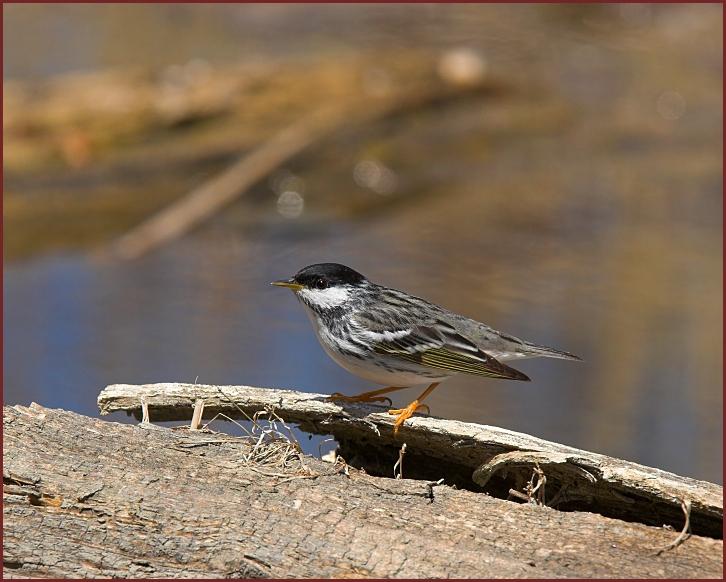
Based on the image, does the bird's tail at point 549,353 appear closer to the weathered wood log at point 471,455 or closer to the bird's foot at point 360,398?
the bird's foot at point 360,398

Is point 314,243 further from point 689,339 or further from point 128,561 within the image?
point 128,561

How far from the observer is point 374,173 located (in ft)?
49.0

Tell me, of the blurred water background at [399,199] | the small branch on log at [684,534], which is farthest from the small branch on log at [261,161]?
the small branch on log at [684,534]

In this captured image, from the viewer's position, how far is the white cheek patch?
6793mm

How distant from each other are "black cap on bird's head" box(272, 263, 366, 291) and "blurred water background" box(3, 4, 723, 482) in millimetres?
2752

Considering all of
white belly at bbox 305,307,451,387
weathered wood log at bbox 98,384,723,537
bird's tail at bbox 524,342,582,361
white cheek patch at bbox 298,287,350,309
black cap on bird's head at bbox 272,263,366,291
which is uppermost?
black cap on bird's head at bbox 272,263,366,291

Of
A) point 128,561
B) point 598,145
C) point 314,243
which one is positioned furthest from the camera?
point 598,145

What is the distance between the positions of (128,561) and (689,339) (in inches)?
292

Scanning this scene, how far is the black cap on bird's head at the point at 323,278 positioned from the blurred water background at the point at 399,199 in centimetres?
275

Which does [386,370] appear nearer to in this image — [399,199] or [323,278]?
[323,278]

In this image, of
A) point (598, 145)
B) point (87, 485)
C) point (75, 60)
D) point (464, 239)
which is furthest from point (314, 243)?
point (87, 485)

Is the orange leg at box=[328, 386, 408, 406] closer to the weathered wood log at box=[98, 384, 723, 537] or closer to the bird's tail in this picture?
the weathered wood log at box=[98, 384, 723, 537]

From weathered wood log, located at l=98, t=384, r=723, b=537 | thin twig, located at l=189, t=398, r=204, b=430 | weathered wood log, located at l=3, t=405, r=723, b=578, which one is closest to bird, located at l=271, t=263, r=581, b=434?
weathered wood log, located at l=98, t=384, r=723, b=537

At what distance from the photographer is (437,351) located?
6.57 meters
